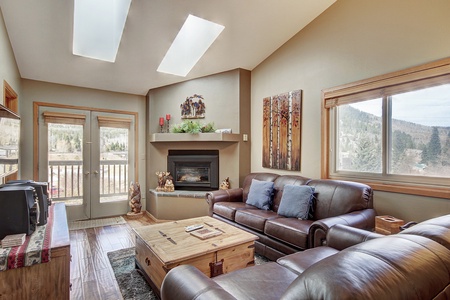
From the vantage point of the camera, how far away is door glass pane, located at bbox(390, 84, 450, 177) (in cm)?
233

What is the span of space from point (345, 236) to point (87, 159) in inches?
176

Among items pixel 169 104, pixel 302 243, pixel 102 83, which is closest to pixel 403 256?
pixel 302 243

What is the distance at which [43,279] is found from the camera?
1.51 m

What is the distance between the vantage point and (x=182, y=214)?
4387mm

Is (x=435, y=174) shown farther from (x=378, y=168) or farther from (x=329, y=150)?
(x=329, y=150)

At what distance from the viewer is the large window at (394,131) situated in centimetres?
233

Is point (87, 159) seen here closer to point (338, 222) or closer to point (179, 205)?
point (179, 205)

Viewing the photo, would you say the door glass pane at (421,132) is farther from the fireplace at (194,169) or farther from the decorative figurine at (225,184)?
the fireplace at (194,169)

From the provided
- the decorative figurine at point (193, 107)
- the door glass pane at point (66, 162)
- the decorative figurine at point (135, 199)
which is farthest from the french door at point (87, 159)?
the decorative figurine at point (193, 107)

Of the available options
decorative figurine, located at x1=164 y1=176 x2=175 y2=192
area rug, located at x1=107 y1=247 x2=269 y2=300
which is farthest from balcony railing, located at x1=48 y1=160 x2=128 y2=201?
area rug, located at x1=107 y1=247 x2=269 y2=300

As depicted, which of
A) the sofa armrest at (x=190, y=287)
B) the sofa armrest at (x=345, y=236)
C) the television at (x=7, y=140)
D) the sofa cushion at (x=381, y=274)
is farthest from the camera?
the television at (x=7, y=140)

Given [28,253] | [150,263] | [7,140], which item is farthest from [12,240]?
[7,140]

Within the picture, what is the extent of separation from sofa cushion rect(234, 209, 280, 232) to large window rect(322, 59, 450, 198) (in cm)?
104

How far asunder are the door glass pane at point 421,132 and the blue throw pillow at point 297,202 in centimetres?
100
